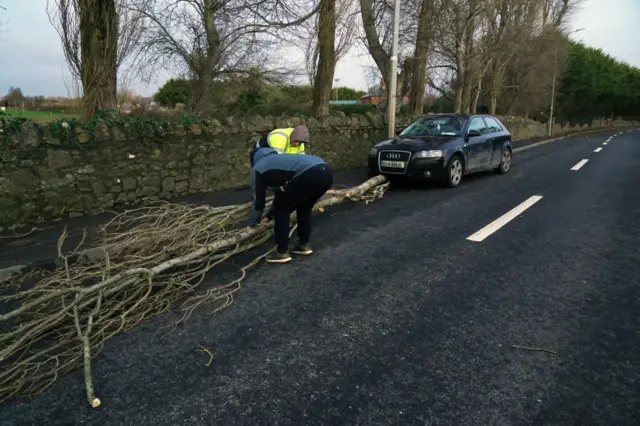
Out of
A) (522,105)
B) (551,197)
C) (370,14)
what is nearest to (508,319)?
(551,197)

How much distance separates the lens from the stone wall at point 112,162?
630 cm

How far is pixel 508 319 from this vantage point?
370 cm

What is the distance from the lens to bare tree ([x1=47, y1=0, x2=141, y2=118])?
809 centimetres

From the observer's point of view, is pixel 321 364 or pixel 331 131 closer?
pixel 321 364

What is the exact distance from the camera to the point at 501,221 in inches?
274

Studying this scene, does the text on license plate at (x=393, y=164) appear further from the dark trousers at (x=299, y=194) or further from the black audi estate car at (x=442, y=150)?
the dark trousers at (x=299, y=194)

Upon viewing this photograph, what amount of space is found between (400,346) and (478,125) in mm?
9261

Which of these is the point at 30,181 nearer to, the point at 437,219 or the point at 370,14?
the point at 437,219

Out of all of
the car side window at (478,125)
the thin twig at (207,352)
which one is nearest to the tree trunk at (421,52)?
the car side window at (478,125)

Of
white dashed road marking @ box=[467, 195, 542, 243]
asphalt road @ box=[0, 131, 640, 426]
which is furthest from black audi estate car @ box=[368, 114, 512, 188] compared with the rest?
asphalt road @ box=[0, 131, 640, 426]

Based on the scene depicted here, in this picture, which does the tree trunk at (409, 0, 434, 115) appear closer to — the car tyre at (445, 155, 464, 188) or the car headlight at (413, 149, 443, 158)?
the car tyre at (445, 155, 464, 188)

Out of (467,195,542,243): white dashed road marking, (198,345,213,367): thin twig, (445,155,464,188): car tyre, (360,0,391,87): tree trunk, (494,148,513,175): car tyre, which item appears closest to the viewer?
(198,345,213,367): thin twig

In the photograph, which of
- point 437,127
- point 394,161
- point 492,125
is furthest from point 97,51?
point 492,125

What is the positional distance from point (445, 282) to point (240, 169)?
20.5ft
